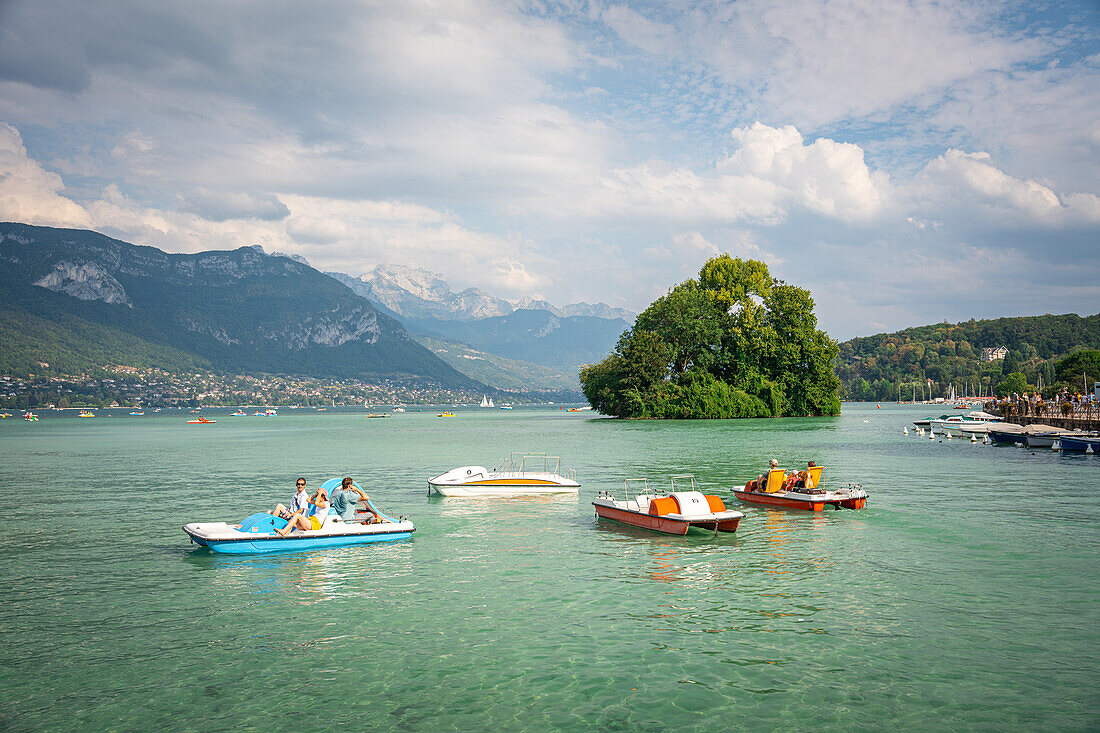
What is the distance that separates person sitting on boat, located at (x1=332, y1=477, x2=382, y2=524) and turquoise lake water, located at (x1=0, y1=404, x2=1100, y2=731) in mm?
1855

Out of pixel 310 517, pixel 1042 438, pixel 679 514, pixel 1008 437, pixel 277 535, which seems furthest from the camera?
pixel 1008 437

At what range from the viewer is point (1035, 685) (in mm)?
11953

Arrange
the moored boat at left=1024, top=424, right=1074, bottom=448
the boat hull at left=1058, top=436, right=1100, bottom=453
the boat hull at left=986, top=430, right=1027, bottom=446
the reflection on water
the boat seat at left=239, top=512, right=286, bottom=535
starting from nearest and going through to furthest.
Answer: the reflection on water → the boat seat at left=239, top=512, right=286, bottom=535 → the boat hull at left=1058, top=436, right=1100, bottom=453 → the moored boat at left=1024, top=424, right=1074, bottom=448 → the boat hull at left=986, top=430, right=1027, bottom=446

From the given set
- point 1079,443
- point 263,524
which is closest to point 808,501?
point 263,524

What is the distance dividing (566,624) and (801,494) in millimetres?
19059

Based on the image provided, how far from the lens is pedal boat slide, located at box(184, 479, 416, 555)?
22.6 m

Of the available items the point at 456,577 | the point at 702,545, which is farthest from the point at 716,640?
the point at 702,545

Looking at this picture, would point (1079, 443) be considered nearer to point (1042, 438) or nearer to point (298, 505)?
point (1042, 438)

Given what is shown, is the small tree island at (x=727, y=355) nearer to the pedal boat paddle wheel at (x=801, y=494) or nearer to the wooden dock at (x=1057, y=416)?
the wooden dock at (x=1057, y=416)

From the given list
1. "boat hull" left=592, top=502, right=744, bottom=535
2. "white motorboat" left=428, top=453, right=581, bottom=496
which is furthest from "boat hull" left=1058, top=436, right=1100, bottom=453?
"boat hull" left=592, top=502, right=744, bottom=535

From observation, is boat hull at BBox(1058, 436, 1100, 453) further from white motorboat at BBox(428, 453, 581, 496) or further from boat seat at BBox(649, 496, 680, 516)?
boat seat at BBox(649, 496, 680, 516)

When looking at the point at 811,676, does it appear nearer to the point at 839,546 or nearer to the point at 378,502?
the point at 839,546

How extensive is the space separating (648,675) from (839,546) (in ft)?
44.4

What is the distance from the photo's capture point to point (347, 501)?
84.2 feet
